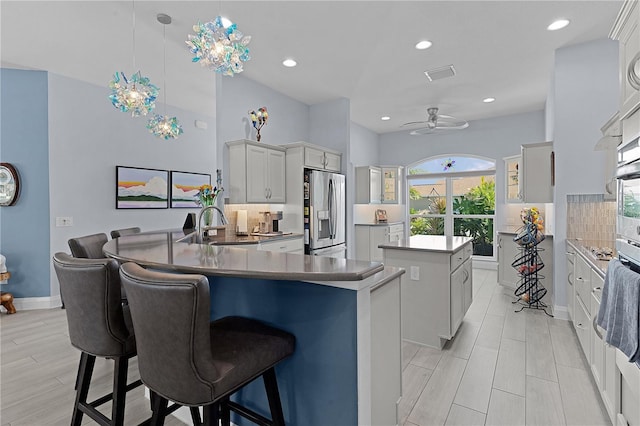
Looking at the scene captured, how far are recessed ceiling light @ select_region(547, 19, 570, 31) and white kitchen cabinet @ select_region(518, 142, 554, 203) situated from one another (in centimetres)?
134

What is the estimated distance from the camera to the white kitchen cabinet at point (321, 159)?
4.61 metres

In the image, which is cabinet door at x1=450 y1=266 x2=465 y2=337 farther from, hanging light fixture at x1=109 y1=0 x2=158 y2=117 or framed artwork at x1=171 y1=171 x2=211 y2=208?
framed artwork at x1=171 y1=171 x2=211 y2=208

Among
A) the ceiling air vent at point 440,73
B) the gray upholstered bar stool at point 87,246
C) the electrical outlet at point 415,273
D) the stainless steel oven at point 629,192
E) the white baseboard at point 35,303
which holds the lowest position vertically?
the white baseboard at point 35,303

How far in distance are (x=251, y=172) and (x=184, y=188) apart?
2228 millimetres

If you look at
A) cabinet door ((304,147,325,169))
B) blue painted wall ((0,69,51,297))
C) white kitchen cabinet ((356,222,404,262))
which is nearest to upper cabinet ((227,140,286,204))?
cabinet door ((304,147,325,169))

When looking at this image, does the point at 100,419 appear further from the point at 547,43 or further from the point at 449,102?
the point at 449,102

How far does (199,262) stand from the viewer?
1.44m

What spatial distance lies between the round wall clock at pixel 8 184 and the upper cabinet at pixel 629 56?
5.77 meters

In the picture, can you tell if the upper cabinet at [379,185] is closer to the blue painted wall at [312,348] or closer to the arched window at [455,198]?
the arched window at [455,198]

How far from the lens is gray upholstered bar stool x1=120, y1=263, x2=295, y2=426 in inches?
41.9

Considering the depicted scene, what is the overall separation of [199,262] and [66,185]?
4.08m

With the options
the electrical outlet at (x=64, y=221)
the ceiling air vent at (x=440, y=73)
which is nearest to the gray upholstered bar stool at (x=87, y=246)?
the electrical outlet at (x=64, y=221)

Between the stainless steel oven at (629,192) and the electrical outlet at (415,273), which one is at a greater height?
the stainless steel oven at (629,192)

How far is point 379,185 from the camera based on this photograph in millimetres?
7082
